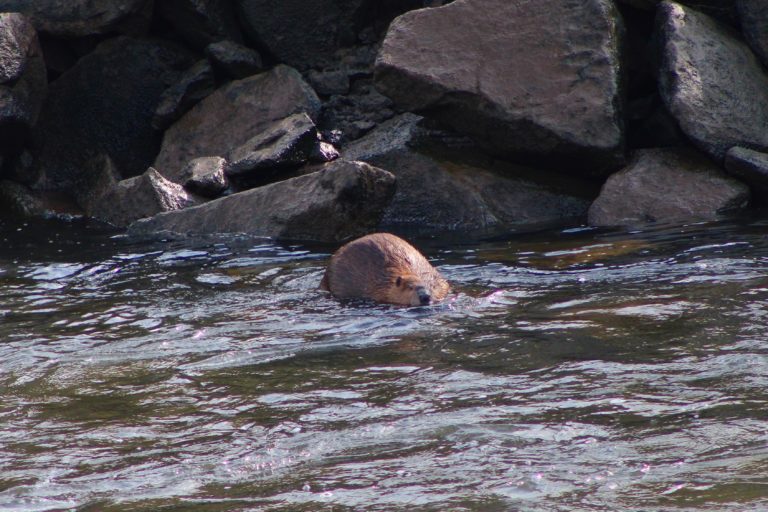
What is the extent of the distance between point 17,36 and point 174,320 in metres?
6.15

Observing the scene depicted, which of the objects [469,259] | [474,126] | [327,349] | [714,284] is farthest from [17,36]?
[714,284]

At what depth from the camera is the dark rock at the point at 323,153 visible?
464 inches

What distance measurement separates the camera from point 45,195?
12.9 m

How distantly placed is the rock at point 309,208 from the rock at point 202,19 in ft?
10.4

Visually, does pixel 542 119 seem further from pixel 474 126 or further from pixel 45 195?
pixel 45 195

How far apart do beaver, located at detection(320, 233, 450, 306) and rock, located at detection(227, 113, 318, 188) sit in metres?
3.63

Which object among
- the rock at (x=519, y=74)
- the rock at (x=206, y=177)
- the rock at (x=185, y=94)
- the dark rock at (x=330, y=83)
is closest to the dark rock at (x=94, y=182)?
the rock at (x=185, y=94)

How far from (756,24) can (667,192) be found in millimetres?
2259

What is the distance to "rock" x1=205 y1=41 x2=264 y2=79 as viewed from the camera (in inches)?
507

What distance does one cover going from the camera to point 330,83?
13141 mm

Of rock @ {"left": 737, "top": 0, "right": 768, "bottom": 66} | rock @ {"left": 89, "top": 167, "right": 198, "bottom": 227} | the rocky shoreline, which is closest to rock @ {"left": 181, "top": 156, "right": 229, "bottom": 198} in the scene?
the rocky shoreline

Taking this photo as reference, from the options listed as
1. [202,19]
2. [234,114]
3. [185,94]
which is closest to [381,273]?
[234,114]

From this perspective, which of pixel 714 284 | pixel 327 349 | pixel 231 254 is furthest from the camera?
pixel 231 254

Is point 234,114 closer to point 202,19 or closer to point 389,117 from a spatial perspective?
point 202,19
